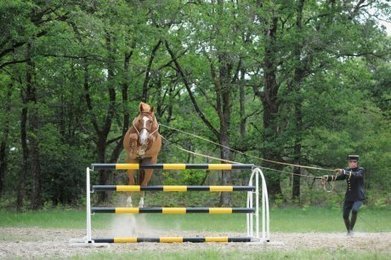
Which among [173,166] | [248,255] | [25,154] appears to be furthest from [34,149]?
[248,255]

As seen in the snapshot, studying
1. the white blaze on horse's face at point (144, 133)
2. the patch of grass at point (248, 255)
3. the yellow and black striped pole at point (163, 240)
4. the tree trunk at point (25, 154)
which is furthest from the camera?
the tree trunk at point (25, 154)

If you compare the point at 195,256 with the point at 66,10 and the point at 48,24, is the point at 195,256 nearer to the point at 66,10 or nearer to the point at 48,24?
the point at 66,10

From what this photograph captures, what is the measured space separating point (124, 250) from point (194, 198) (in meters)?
22.5

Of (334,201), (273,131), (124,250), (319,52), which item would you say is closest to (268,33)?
(319,52)

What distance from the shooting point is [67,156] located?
34.0m

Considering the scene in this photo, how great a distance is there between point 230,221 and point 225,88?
9744 millimetres

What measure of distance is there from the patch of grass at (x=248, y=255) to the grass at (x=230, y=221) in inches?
265

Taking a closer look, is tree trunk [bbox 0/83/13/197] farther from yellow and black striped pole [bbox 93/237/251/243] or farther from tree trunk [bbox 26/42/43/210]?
yellow and black striped pole [bbox 93/237/251/243]

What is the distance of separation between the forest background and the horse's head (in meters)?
12.8

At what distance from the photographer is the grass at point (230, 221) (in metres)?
18.1

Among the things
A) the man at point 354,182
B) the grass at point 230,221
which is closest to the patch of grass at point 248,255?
the man at point 354,182

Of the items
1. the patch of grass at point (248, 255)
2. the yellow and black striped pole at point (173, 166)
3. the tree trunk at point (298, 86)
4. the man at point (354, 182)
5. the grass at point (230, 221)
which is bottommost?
the grass at point (230, 221)

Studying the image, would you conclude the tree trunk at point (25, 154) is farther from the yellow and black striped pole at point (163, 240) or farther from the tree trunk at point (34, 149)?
the yellow and black striped pole at point (163, 240)

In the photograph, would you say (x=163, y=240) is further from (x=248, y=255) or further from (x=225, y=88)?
(x=225, y=88)
